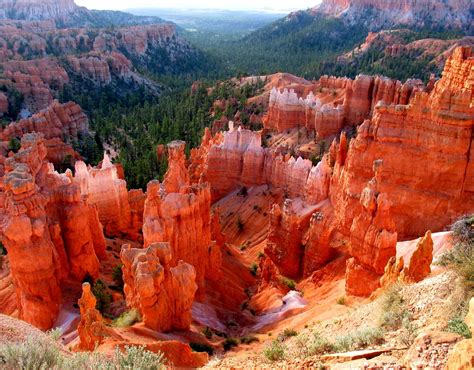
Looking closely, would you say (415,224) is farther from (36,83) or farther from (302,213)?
(36,83)

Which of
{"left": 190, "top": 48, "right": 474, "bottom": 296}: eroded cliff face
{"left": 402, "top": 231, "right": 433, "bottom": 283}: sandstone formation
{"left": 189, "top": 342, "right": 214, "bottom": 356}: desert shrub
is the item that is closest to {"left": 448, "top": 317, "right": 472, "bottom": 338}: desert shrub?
{"left": 402, "top": 231, "right": 433, "bottom": 283}: sandstone formation

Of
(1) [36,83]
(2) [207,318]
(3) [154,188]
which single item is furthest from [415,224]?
(1) [36,83]

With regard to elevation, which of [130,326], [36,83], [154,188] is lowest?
[36,83]

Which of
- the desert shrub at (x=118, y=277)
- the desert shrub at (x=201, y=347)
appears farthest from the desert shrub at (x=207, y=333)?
the desert shrub at (x=118, y=277)

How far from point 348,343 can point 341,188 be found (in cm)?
1354

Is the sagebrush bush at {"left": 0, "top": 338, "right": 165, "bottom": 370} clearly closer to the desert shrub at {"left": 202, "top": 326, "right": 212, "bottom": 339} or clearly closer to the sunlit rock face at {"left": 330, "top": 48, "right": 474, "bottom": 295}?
the desert shrub at {"left": 202, "top": 326, "right": 212, "bottom": 339}

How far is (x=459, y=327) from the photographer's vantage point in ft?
23.5

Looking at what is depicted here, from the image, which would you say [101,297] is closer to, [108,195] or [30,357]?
[108,195]

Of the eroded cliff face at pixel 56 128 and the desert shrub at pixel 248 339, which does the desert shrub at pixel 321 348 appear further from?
the eroded cliff face at pixel 56 128

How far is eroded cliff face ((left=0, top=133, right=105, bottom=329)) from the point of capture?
14703 mm

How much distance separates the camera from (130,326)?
42.1 feet

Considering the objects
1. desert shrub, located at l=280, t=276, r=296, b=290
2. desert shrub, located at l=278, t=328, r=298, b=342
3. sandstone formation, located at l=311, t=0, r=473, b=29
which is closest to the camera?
desert shrub, located at l=278, t=328, r=298, b=342

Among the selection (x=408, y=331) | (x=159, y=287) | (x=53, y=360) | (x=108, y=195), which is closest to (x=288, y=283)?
(x=159, y=287)

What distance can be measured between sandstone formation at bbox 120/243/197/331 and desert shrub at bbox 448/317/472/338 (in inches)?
308
